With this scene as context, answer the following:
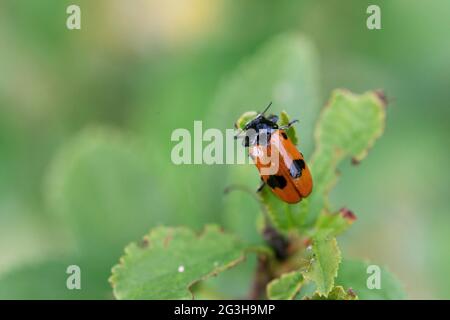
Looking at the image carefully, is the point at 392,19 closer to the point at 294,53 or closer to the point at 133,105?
the point at 294,53

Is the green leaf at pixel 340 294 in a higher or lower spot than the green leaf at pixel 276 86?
lower

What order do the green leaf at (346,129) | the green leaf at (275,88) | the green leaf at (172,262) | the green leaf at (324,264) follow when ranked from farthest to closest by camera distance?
the green leaf at (275,88) → the green leaf at (346,129) → the green leaf at (172,262) → the green leaf at (324,264)

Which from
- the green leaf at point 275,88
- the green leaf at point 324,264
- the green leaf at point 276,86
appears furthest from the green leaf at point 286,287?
the green leaf at point 276,86

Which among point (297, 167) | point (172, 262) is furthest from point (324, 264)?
point (172, 262)

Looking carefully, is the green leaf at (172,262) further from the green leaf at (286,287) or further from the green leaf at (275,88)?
the green leaf at (275,88)

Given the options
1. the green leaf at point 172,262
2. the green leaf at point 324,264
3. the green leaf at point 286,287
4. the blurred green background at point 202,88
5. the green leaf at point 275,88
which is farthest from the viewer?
the blurred green background at point 202,88
